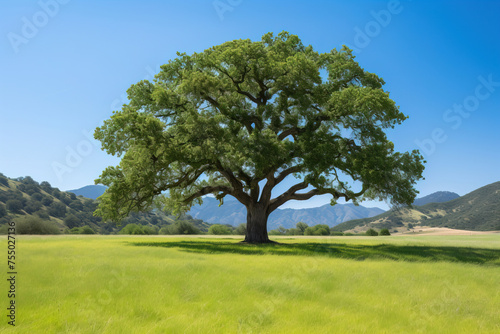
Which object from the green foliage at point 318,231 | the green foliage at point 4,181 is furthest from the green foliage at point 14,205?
the green foliage at point 318,231

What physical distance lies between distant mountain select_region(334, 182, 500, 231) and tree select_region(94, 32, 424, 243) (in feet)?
378

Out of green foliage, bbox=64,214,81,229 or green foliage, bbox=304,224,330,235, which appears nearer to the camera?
green foliage, bbox=304,224,330,235

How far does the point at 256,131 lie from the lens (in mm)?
23094

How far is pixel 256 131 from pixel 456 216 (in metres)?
164

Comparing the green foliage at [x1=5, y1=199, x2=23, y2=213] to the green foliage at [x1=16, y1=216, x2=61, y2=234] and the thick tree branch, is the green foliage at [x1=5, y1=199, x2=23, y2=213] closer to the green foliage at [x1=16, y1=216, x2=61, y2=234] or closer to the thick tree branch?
the green foliage at [x1=16, y1=216, x2=61, y2=234]

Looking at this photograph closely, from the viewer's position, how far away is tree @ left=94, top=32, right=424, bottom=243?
73.6ft

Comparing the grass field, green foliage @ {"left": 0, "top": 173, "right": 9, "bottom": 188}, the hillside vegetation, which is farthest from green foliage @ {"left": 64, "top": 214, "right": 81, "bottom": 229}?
the grass field

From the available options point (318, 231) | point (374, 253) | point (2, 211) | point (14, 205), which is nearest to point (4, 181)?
point (14, 205)

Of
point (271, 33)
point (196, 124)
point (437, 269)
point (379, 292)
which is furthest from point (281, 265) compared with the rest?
point (271, 33)

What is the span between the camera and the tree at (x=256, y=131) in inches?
883

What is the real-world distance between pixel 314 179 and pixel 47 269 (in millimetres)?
16403

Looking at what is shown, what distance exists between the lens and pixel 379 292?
860 cm

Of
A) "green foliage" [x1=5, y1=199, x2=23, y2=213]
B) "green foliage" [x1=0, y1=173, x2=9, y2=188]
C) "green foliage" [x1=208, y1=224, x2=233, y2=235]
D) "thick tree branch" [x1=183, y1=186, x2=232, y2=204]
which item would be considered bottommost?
"green foliage" [x1=208, y1=224, x2=233, y2=235]

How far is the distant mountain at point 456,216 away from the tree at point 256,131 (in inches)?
4538
